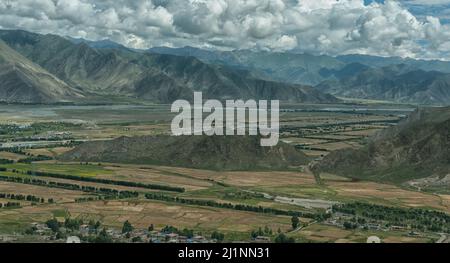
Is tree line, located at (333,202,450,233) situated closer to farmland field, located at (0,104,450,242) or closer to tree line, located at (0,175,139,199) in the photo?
farmland field, located at (0,104,450,242)

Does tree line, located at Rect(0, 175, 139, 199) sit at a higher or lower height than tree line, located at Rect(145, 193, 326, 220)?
higher

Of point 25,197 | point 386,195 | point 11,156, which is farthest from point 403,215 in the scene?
point 11,156

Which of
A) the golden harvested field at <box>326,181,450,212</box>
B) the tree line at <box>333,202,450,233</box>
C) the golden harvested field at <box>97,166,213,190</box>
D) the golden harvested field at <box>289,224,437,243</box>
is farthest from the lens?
the golden harvested field at <box>97,166,213,190</box>

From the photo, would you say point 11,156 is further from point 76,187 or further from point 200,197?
point 200,197

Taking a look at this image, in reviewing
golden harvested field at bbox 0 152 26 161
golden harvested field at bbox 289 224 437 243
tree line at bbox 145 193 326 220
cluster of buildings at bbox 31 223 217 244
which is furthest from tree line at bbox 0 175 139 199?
golden harvested field at bbox 289 224 437 243

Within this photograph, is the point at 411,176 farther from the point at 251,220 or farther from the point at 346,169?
the point at 251,220

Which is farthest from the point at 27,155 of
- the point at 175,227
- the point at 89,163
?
the point at 175,227
